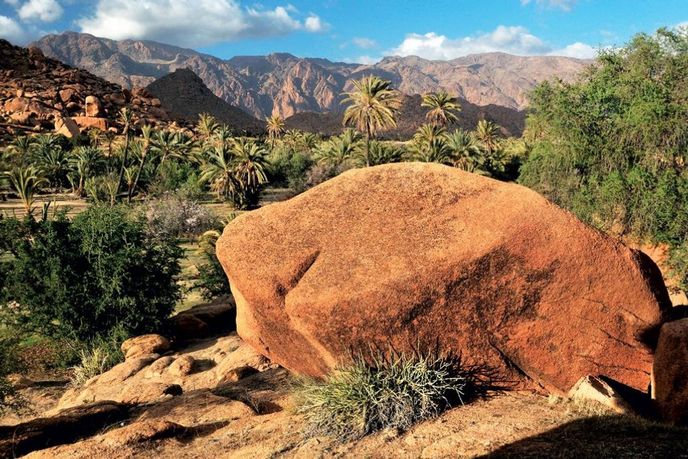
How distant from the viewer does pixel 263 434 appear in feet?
23.0

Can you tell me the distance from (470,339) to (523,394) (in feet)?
3.37

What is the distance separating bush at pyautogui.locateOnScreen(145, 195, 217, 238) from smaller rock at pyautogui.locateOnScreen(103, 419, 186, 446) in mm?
28702

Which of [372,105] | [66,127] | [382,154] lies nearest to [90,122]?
[66,127]

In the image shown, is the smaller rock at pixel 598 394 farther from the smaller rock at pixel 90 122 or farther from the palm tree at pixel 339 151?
the smaller rock at pixel 90 122

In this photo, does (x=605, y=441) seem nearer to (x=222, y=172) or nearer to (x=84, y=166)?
(x=222, y=172)

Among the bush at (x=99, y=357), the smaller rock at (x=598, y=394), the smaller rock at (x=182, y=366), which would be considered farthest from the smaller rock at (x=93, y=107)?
the smaller rock at (x=598, y=394)

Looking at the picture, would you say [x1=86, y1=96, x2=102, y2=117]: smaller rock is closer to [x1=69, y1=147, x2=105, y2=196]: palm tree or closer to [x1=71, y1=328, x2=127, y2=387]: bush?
[x1=69, y1=147, x2=105, y2=196]: palm tree

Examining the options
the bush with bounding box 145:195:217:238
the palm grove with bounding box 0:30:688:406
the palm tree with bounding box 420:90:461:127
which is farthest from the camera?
the palm tree with bounding box 420:90:461:127

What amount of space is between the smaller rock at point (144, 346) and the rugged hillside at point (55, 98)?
72406 millimetres

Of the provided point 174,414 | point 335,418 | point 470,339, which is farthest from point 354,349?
point 174,414

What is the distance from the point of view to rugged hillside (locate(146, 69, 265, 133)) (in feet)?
442

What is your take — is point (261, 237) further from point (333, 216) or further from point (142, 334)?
point (142, 334)

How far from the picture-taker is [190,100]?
14038 centimetres

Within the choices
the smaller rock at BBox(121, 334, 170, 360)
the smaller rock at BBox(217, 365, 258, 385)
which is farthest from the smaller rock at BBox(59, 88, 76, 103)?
the smaller rock at BBox(217, 365, 258, 385)
